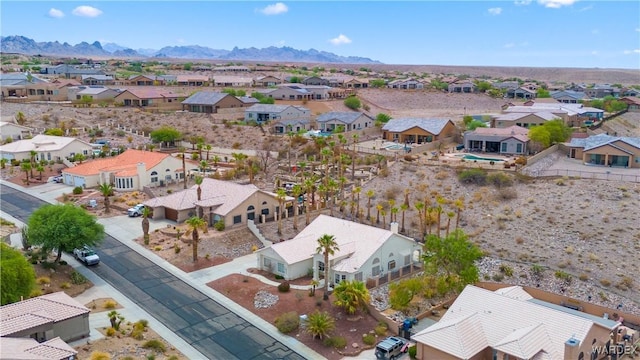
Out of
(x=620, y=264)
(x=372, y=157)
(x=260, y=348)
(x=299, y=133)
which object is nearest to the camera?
(x=260, y=348)

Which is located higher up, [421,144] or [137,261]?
[421,144]

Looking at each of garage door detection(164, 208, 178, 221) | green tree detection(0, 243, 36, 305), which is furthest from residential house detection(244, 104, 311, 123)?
green tree detection(0, 243, 36, 305)

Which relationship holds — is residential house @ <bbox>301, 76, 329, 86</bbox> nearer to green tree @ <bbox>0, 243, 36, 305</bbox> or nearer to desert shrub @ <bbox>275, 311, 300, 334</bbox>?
desert shrub @ <bbox>275, 311, 300, 334</bbox>

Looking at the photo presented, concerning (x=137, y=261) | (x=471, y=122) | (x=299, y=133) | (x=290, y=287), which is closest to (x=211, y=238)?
(x=137, y=261)

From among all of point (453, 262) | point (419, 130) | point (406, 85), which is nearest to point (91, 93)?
point (419, 130)

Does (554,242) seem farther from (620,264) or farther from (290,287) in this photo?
(290,287)
